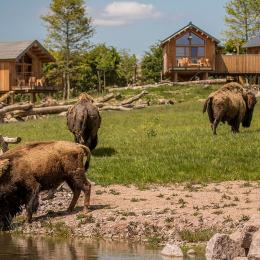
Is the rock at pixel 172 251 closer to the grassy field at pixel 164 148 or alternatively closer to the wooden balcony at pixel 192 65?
the grassy field at pixel 164 148

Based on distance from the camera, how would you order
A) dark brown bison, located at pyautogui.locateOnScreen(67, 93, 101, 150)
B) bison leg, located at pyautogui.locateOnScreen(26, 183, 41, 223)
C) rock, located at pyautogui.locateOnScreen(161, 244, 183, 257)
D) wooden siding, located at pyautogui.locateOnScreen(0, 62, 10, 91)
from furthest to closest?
wooden siding, located at pyautogui.locateOnScreen(0, 62, 10, 91) → dark brown bison, located at pyautogui.locateOnScreen(67, 93, 101, 150) → bison leg, located at pyautogui.locateOnScreen(26, 183, 41, 223) → rock, located at pyautogui.locateOnScreen(161, 244, 183, 257)

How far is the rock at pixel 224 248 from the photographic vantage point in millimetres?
11234

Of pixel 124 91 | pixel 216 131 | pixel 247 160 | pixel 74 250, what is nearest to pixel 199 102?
pixel 124 91

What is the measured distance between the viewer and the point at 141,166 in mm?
21062

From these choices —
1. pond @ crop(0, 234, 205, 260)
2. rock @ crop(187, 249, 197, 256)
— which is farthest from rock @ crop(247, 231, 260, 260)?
rock @ crop(187, 249, 197, 256)

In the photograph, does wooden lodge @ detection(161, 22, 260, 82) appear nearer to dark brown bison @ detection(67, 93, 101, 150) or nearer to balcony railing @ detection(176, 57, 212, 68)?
balcony railing @ detection(176, 57, 212, 68)

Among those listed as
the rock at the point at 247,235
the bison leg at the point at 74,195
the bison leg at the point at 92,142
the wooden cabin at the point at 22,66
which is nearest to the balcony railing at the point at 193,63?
the wooden cabin at the point at 22,66

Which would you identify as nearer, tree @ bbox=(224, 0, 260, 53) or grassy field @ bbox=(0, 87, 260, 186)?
grassy field @ bbox=(0, 87, 260, 186)

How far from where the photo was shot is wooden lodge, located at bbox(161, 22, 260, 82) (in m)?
69.8

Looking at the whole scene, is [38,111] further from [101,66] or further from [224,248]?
[101,66]

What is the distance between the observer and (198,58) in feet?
232

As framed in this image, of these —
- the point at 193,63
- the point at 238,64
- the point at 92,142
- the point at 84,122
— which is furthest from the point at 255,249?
the point at 193,63

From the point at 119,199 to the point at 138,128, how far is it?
16378 mm

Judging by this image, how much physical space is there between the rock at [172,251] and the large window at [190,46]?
194ft
